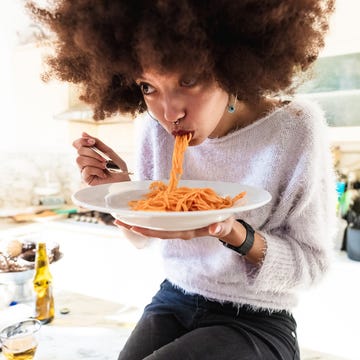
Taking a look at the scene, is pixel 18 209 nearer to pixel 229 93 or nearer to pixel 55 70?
pixel 55 70

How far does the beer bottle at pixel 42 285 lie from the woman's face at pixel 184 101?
2.42ft

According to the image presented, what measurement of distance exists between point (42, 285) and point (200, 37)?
3.33 feet

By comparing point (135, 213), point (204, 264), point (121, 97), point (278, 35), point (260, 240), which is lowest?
→ point (204, 264)

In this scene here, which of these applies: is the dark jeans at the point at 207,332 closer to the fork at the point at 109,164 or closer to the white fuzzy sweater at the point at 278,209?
the white fuzzy sweater at the point at 278,209

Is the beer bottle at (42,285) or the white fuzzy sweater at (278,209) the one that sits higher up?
the white fuzzy sweater at (278,209)

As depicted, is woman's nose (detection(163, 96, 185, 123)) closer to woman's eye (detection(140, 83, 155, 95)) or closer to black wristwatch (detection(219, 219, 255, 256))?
woman's eye (detection(140, 83, 155, 95))

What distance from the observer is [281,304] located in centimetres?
90

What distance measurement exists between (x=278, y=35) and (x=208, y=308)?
2.27 ft

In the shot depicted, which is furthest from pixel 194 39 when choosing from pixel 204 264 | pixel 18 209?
pixel 18 209

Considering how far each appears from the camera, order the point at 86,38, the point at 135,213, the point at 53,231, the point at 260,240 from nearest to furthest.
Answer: the point at 135,213 → the point at 86,38 → the point at 260,240 → the point at 53,231

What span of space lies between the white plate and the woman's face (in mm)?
160

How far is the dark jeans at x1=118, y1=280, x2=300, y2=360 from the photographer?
0.78 m

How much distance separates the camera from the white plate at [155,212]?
58 centimetres

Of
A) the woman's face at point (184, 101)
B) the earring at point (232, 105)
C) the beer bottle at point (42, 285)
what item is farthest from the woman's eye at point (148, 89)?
the beer bottle at point (42, 285)
